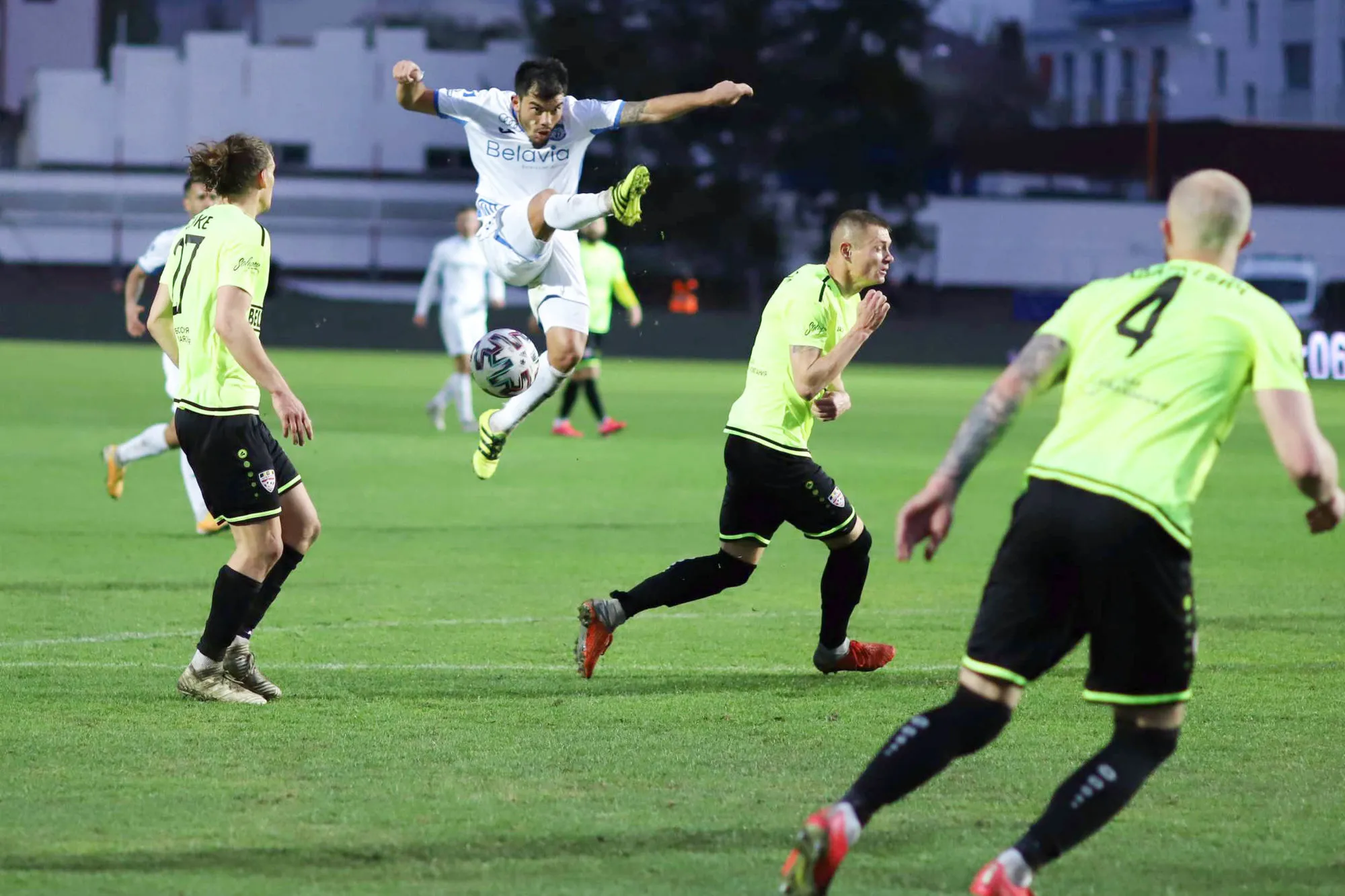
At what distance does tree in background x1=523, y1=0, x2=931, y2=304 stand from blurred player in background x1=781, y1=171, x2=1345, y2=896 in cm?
5034

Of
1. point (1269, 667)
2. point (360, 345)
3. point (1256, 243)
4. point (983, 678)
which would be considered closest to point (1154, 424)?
point (983, 678)

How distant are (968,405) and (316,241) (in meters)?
33.2

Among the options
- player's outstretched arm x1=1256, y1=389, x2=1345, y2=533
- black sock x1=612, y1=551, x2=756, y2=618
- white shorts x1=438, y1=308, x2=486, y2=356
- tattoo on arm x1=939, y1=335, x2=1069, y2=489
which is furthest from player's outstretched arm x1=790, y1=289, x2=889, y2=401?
white shorts x1=438, y1=308, x2=486, y2=356

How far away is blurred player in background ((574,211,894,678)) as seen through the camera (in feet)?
26.0

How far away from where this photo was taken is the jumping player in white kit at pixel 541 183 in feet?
27.4

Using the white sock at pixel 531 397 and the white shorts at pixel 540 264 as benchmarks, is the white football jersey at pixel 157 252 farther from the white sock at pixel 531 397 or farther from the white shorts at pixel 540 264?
the white sock at pixel 531 397

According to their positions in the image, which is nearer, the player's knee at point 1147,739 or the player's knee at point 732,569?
the player's knee at point 1147,739

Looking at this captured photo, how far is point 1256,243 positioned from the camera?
58.3 m

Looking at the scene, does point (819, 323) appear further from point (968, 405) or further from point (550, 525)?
point (968, 405)

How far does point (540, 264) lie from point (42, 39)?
56691mm

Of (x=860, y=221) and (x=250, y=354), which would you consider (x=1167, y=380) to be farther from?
(x=250, y=354)

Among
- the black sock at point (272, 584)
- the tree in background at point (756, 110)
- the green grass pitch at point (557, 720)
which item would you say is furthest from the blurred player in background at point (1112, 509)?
the tree in background at point (756, 110)

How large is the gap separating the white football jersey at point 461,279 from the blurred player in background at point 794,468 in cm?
1373

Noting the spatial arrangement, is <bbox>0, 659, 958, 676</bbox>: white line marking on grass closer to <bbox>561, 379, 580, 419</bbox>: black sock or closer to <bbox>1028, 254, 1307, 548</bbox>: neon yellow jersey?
<bbox>1028, 254, 1307, 548</bbox>: neon yellow jersey
